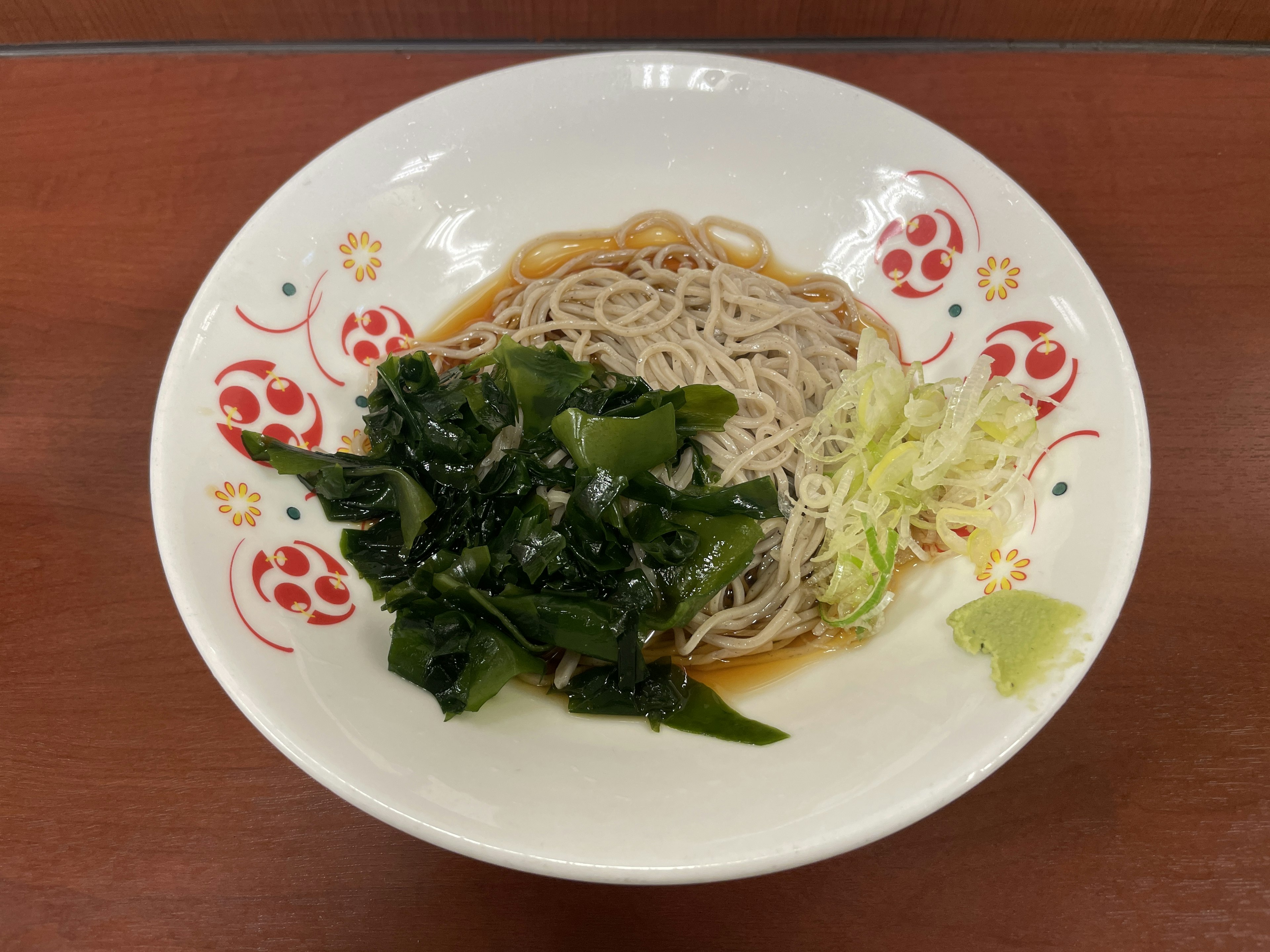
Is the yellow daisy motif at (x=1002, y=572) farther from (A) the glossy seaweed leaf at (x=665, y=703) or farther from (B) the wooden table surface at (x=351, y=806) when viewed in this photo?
(A) the glossy seaweed leaf at (x=665, y=703)

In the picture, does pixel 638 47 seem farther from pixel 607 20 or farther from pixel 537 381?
pixel 537 381

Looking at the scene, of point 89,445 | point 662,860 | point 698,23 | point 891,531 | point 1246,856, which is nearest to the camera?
point 662,860

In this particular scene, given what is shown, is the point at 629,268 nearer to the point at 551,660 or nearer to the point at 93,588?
the point at 551,660

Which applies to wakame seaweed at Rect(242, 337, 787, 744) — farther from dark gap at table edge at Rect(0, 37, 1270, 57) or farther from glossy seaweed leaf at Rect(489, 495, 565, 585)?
dark gap at table edge at Rect(0, 37, 1270, 57)

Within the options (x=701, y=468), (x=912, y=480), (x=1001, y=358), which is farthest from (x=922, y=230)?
(x=701, y=468)

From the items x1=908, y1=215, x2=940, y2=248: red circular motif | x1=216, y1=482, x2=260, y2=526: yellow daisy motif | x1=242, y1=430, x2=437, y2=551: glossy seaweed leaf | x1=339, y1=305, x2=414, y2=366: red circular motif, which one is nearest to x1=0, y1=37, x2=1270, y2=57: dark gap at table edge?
x1=908, y1=215, x2=940, y2=248: red circular motif

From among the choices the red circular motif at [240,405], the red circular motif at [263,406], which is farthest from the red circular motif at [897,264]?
the red circular motif at [240,405]

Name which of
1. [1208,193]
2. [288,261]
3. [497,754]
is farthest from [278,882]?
[1208,193]
